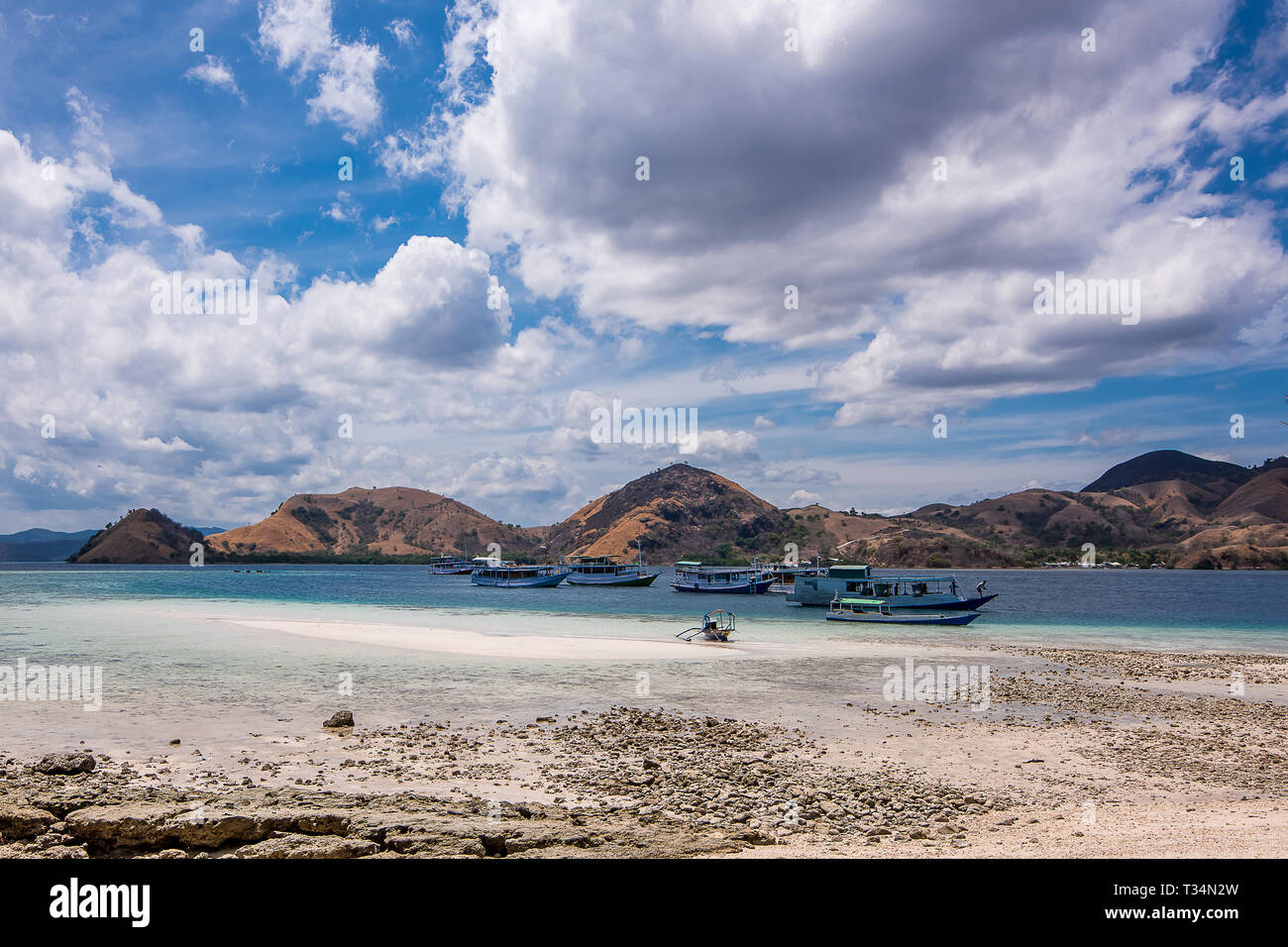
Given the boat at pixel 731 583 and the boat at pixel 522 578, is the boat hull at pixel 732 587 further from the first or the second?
the boat at pixel 522 578

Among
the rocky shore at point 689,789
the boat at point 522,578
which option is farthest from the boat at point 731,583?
the rocky shore at point 689,789

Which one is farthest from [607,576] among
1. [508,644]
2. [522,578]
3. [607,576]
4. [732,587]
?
[508,644]

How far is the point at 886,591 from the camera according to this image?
2303 inches

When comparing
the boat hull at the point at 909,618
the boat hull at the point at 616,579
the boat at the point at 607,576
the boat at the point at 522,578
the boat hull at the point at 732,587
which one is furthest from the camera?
the boat at the point at 522,578

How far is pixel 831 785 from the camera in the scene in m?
12.1

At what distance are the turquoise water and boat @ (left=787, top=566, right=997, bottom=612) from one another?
2.47 meters

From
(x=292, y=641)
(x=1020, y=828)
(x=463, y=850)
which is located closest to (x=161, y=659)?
(x=292, y=641)

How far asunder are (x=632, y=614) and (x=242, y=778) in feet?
163

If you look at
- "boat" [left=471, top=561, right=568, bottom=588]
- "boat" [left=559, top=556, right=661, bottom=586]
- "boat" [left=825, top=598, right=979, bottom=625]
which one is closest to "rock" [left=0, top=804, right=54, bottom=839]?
"boat" [left=825, top=598, right=979, bottom=625]

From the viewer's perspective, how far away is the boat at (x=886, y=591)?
55.6m

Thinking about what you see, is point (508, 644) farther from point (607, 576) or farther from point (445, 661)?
point (607, 576)

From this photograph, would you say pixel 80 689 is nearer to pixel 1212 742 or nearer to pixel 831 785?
pixel 831 785

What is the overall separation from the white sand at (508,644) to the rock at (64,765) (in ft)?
64.9
